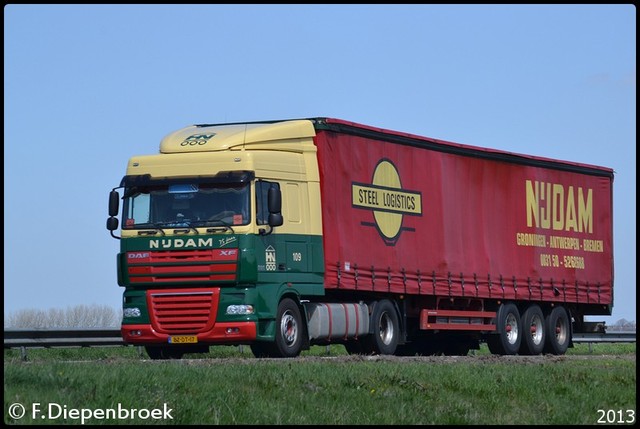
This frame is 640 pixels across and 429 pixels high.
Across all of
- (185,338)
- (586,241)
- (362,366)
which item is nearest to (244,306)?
(185,338)

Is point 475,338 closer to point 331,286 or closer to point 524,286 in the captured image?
point 524,286

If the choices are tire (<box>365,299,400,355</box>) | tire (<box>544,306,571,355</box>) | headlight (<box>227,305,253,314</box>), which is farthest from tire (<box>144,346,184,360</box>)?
tire (<box>544,306,571,355</box>)

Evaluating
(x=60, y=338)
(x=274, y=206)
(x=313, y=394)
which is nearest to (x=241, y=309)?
(x=274, y=206)

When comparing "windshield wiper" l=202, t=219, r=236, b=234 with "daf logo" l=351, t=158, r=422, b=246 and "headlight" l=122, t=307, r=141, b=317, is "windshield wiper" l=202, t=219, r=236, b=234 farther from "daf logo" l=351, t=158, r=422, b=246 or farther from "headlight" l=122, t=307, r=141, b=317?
"daf logo" l=351, t=158, r=422, b=246

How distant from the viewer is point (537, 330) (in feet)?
101

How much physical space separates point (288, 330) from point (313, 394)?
24.9 ft

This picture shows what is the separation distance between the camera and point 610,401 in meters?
17.0

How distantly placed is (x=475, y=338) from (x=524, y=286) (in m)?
1.54

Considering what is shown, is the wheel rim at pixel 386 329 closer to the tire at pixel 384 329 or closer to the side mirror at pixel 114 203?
the tire at pixel 384 329

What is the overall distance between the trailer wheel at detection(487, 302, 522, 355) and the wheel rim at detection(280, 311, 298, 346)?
278 inches

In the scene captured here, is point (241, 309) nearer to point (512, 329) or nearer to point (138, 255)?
point (138, 255)

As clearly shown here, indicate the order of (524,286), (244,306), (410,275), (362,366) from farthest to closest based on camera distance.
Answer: (524,286), (410,275), (244,306), (362,366)

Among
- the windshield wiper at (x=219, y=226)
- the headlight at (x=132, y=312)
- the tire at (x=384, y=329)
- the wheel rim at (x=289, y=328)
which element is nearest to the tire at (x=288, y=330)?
the wheel rim at (x=289, y=328)

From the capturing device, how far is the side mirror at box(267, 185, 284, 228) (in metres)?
22.0
